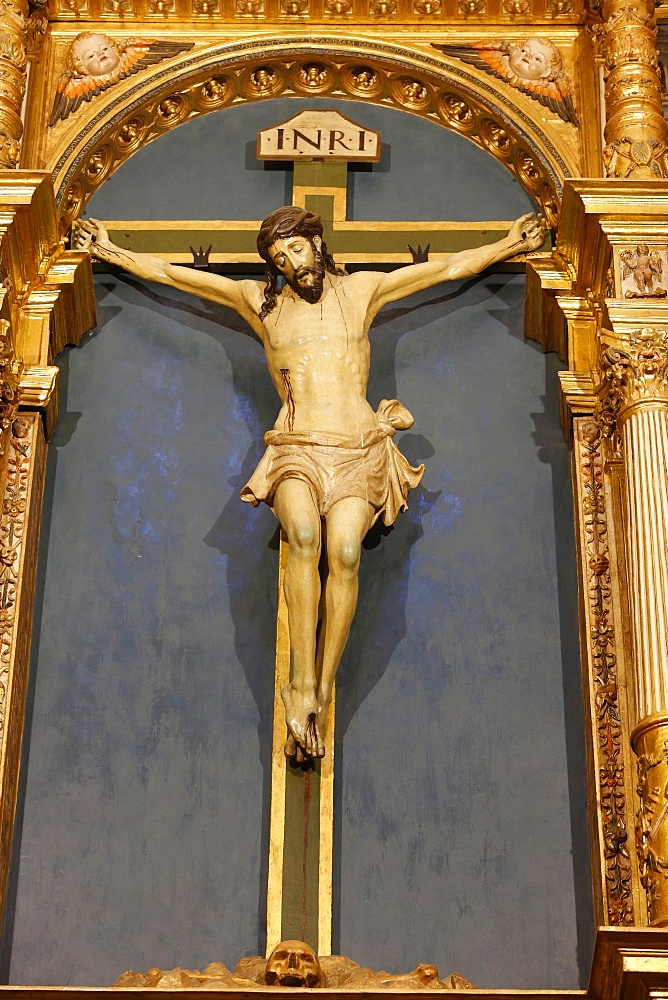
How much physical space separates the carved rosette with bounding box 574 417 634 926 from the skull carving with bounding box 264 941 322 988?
46.2 inches

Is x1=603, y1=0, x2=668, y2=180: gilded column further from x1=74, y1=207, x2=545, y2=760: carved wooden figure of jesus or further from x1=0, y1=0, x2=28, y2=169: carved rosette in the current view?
x1=0, y1=0, x2=28, y2=169: carved rosette

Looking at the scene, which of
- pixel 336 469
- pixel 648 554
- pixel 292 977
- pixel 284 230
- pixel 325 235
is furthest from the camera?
pixel 325 235

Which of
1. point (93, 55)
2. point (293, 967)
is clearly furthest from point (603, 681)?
point (93, 55)

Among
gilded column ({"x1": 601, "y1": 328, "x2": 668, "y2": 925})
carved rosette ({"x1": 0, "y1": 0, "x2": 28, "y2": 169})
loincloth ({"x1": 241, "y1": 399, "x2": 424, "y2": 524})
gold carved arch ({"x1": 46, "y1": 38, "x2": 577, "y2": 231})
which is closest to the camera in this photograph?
gilded column ({"x1": 601, "y1": 328, "x2": 668, "y2": 925})

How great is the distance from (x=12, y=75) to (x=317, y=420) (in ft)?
7.14

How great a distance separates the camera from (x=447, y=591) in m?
8.12

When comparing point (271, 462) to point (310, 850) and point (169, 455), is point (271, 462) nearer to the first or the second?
point (169, 455)

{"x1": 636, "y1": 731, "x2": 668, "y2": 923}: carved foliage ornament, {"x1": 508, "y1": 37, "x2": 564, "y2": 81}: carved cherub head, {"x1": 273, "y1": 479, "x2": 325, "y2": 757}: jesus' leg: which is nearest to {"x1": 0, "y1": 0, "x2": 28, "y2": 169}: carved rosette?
{"x1": 273, "y1": 479, "x2": 325, "y2": 757}: jesus' leg

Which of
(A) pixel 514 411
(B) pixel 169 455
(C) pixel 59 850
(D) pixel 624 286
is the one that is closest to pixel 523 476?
(A) pixel 514 411

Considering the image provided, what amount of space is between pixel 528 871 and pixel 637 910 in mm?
463

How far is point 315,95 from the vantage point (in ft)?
30.5

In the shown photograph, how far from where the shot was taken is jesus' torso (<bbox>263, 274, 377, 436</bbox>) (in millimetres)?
7980

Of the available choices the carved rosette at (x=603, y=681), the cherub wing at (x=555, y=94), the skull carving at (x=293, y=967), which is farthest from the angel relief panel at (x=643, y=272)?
the skull carving at (x=293, y=967)

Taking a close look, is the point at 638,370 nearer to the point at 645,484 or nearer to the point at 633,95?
the point at 645,484
